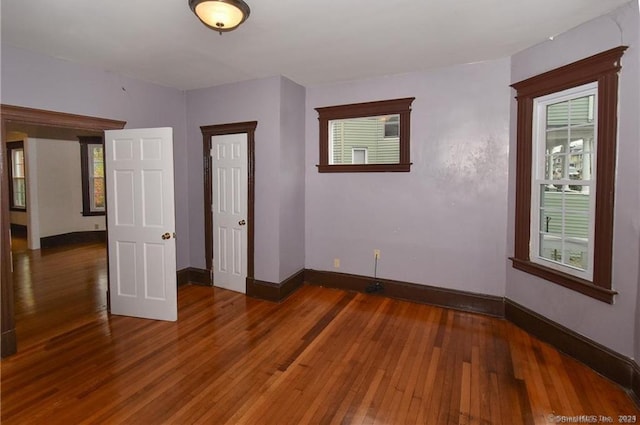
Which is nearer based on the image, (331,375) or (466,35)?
(331,375)

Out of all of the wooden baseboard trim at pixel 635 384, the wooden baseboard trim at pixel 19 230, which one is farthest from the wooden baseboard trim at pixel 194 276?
the wooden baseboard trim at pixel 19 230

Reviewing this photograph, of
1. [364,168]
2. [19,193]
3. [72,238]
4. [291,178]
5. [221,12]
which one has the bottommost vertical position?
[72,238]

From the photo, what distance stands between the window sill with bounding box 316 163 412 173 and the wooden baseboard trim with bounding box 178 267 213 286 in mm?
2224

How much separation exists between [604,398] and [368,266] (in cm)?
251

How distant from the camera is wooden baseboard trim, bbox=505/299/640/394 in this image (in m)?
2.39

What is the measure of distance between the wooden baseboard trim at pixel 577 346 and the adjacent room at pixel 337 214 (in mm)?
18

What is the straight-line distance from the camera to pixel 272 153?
13.2ft

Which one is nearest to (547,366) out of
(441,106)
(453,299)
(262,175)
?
(453,299)

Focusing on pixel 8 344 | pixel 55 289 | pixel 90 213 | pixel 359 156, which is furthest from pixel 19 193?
pixel 359 156

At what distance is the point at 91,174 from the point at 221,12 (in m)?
7.31

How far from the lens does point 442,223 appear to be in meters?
3.83

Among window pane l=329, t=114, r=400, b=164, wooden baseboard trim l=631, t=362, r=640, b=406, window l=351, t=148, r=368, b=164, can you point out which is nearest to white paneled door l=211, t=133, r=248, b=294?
window pane l=329, t=114, r=400, b=164

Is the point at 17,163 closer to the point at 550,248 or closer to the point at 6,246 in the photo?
the point at 6,246

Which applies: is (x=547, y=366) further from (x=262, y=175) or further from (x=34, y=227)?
(x=34, y=227)
